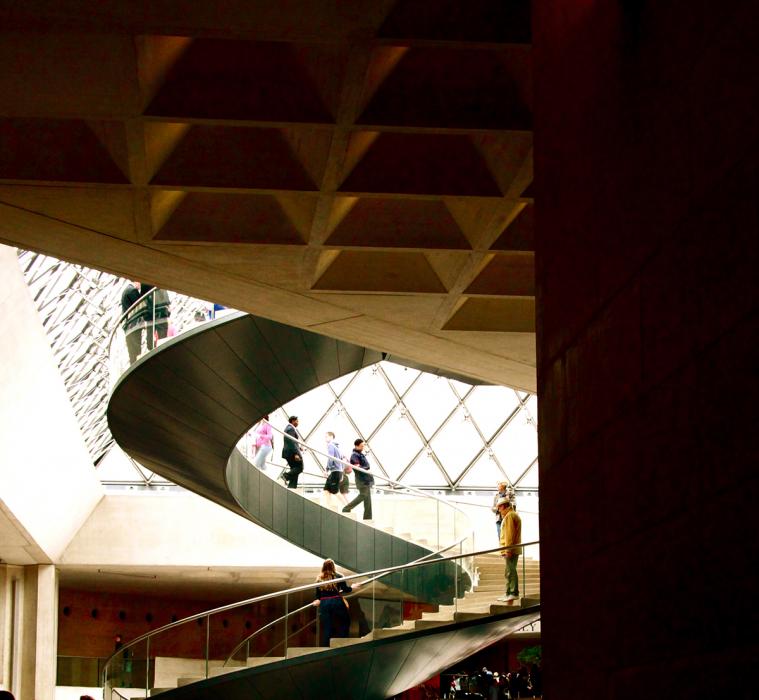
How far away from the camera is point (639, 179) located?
4.50 m

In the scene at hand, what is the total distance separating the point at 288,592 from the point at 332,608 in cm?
76

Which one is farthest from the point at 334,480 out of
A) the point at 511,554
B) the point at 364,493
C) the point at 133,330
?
the point at 133,330

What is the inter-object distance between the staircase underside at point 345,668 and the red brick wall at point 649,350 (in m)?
13.0

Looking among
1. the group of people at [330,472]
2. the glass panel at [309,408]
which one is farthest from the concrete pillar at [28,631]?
the glass panel at [309,408]

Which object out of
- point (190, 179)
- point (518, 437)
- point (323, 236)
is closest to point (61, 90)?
point (190, 179)

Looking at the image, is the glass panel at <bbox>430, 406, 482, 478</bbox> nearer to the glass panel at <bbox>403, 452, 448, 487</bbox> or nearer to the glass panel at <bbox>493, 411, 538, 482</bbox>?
the glass panel at <bbox>403, 452, 448, 487</bbox>

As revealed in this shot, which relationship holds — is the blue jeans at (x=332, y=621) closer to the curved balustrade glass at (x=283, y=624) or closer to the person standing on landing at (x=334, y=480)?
the curved balustrade glass at (x=283, y=624)

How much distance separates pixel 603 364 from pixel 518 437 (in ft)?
113

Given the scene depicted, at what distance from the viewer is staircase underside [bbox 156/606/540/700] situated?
18406 mm

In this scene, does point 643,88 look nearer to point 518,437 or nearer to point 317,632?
point 317,632

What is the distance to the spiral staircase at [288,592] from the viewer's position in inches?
682

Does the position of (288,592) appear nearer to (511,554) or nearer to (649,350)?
(511,554)

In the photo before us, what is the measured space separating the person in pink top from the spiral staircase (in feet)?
9.06

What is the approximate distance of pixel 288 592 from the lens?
1877 cm
